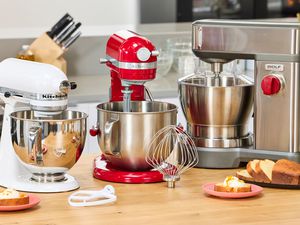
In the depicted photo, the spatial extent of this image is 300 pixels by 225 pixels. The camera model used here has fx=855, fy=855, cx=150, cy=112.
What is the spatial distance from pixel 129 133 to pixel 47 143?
0.23 meters

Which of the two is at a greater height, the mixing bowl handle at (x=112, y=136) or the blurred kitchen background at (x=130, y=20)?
the blurred kitchen background at (x=130, y=20)

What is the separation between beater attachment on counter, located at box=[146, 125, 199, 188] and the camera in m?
2.31

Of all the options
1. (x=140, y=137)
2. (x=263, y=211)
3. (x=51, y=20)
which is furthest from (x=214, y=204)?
(x=51, y=20)

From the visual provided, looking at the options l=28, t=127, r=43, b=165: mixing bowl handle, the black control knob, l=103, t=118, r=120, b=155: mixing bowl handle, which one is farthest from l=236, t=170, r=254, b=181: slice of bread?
the black control knob

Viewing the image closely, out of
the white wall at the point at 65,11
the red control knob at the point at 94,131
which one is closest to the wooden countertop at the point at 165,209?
the red control knob at the point at 94,131

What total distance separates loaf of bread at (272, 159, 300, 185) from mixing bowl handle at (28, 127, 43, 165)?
0.62 m

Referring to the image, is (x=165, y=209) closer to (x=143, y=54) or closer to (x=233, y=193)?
(x=233, y=193)

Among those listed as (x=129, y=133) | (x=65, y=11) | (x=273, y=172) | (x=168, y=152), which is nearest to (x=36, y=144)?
(x=129, y=133)

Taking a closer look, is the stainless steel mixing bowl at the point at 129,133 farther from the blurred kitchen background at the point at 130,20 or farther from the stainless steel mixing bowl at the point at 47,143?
the blurred kitchen background at the point at 130,20

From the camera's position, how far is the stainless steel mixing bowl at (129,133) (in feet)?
7.59

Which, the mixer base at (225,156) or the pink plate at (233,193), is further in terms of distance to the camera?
the mixer base at (225,156)

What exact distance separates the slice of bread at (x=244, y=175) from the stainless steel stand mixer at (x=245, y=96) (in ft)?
0.45

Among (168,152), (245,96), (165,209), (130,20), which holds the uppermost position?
(130,20)

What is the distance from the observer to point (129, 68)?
7.62 feet
